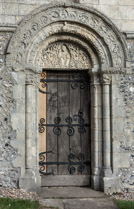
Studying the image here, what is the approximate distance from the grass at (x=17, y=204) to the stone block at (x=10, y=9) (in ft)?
11.1

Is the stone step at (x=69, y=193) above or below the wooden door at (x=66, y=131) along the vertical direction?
below

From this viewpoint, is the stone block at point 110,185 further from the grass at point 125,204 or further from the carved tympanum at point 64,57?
the carved tympanum at point 64,57

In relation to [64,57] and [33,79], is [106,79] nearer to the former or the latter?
[64,57]

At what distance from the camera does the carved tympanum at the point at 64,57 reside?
249 inches

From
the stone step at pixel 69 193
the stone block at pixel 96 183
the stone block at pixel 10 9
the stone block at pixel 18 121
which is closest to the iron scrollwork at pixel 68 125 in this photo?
the stone block at pixel 18 121

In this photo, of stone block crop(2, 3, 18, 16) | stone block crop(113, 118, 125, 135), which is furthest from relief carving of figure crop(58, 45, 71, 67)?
stone block crop(113, 118, 125, 135)

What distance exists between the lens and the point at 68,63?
6.37 meters

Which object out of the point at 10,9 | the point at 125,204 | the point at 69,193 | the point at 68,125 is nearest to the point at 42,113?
the point at 68,125

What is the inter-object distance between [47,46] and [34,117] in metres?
1.43

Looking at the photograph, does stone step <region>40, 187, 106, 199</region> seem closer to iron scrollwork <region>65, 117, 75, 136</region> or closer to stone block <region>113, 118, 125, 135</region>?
iron scrollwork <region>65, 117, 75, 136</region>

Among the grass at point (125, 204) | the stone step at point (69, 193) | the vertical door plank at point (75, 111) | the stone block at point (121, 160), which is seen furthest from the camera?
the vertical door plank at point (75, 111)

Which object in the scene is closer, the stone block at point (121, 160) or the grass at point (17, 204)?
the grass at point (17, 204)

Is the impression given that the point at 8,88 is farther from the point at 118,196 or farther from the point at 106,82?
the point at 118,196

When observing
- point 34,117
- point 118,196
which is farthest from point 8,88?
point 118,196
